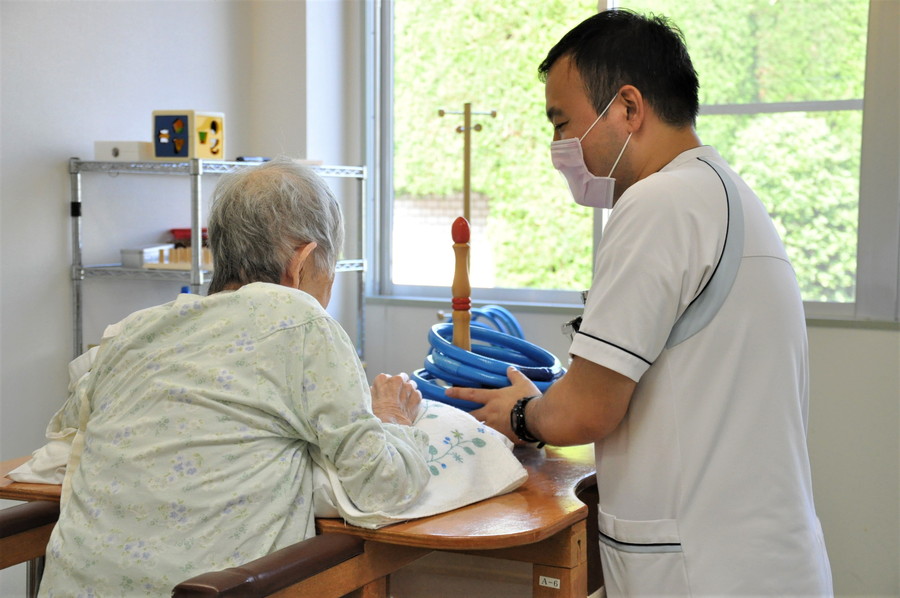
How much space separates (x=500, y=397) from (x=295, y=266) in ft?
1.59

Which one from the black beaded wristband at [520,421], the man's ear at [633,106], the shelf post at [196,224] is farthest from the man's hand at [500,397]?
the shelf post at [196,224]

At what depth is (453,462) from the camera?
5.12 feet

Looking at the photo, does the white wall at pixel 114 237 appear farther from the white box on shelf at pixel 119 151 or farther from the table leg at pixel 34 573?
the table leg at pixel 34 573

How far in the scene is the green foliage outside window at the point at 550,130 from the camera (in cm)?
321

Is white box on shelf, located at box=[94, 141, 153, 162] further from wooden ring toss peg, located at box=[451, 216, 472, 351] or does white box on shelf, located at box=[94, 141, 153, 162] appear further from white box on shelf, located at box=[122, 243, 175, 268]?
wooden ring toss peg, located at box=[451, 216, 472, 351]

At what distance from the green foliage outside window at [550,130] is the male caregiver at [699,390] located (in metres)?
2.01

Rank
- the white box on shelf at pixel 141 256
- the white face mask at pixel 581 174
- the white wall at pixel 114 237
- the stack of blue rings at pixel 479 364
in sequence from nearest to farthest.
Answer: the white face mask at pixel 581 174, the stack of blue rings at pixel 479 364, the white wall at pixel 114 237, the white box on shelf at pixel 141 256

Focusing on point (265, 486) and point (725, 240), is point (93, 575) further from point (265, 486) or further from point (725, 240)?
point (725, 240)

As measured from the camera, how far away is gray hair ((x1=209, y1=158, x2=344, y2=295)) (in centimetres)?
153

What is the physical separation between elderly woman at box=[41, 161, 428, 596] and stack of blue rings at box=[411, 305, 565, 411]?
16.7 inches

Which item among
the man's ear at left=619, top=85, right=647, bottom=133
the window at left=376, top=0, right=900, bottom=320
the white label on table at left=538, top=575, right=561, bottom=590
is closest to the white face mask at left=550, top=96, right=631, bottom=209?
the man's ear at left=619, top=85, right=647, bottom=133

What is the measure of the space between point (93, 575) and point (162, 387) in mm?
298

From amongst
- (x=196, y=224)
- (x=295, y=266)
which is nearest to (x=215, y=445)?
(x=295, y=266)

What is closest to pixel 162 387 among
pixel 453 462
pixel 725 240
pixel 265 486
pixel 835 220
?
pixel 265 486
